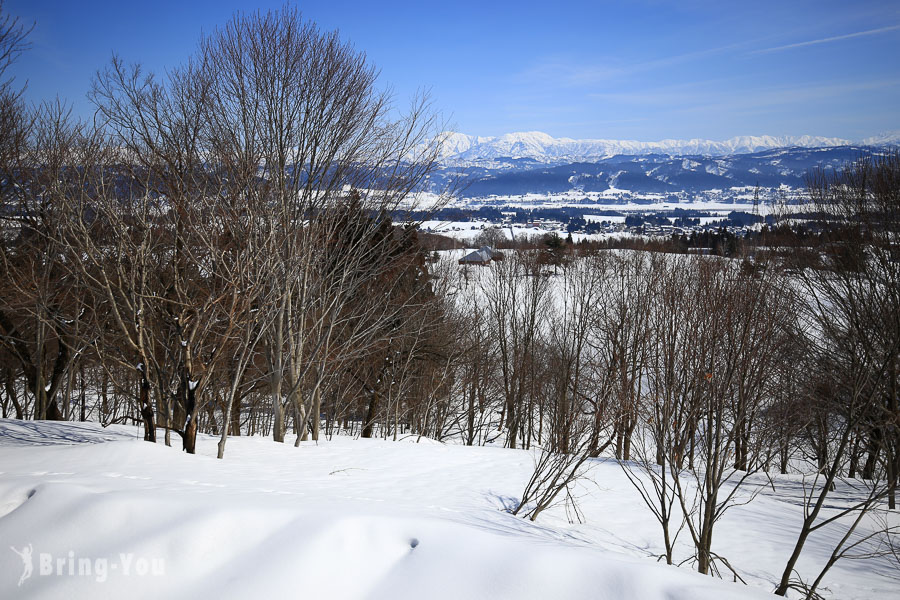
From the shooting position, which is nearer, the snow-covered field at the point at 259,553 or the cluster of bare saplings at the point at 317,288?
the snow-covered field at the point at 259,553

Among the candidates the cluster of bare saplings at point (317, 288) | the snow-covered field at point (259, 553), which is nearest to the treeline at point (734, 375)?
the cluster of bare saplings at point (317, 288)

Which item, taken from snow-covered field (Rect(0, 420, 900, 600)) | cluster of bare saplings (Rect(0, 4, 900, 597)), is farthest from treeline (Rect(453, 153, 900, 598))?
snow-covered field (Rect(0, 420, 900, 600))

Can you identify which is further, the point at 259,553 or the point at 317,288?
the point at 317,288

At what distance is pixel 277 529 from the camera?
301cm

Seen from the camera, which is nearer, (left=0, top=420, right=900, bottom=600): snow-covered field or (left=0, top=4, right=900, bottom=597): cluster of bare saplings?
(left=0, top=420, right=900, bottom=600): snow-covered field

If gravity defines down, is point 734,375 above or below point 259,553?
above

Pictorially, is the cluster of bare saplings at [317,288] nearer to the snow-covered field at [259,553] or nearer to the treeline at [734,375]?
the treeline at [734,375]

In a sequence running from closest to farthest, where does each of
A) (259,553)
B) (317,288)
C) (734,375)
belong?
1. (259,553)
2. (734,375)
3. (317,288)

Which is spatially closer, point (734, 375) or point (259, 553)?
point (259, 553)

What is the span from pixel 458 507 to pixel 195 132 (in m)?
7.72

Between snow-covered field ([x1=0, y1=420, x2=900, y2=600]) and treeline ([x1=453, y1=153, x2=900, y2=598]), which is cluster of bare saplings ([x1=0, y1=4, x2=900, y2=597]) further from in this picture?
snow-covered field ([x1=0, y1=420, x2=900, y2=600])

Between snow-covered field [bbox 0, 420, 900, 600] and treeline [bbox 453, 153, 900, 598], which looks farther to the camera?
treeline [bbox 453, 153, 900, 598]

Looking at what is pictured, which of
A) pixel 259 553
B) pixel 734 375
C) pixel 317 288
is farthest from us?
pixel 317 288

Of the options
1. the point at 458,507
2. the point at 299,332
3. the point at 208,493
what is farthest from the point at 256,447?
the point at 208,493
